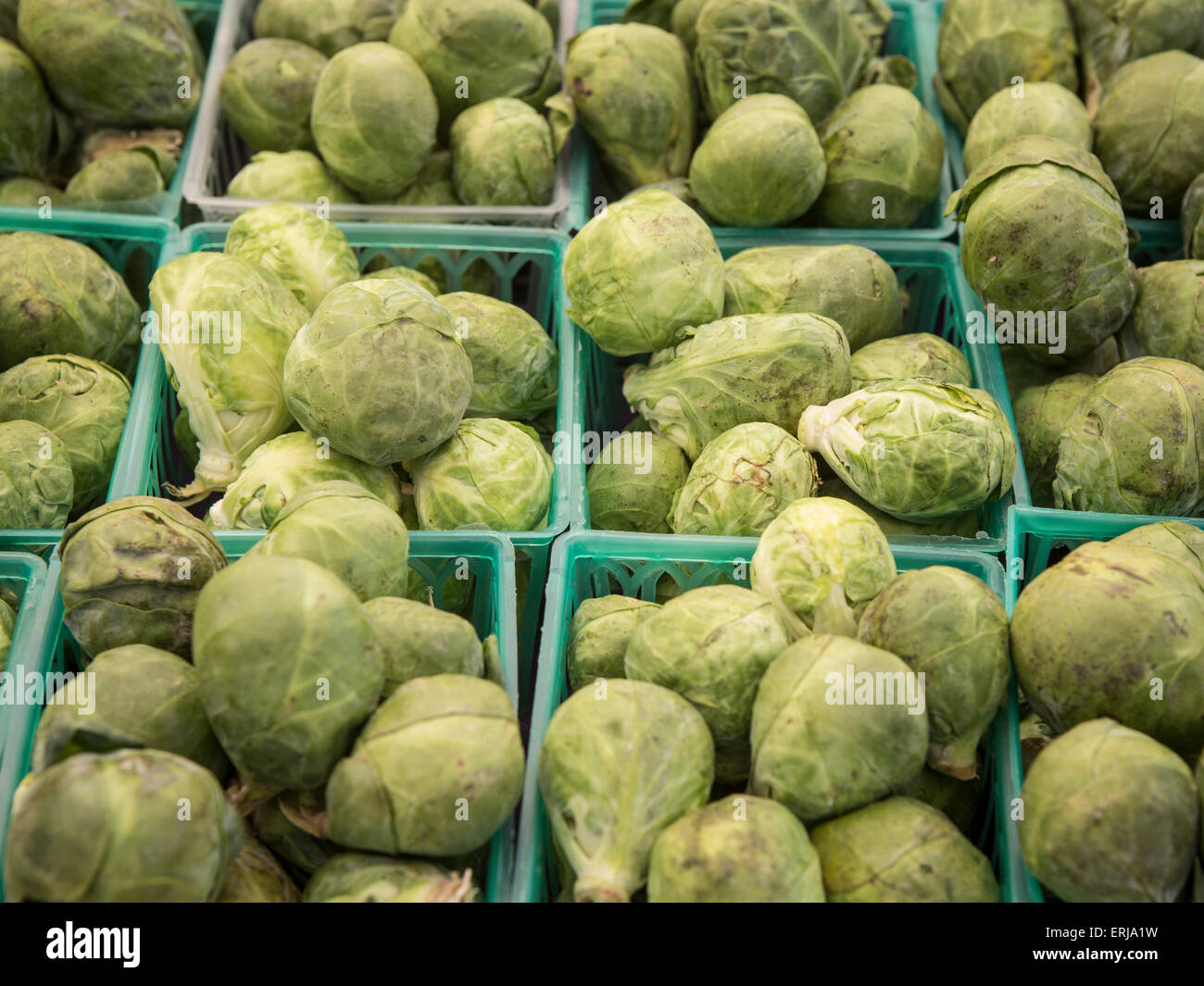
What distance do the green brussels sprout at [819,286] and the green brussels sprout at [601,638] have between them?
40.9 inches

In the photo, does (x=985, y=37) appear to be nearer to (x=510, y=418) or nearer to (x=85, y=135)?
(x=510, y=418)

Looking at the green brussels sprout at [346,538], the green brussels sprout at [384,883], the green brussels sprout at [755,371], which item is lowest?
the green brussels sprout at [384,883]

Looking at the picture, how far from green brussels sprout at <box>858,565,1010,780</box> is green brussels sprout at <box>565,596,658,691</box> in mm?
527

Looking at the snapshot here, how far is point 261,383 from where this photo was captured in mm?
2742

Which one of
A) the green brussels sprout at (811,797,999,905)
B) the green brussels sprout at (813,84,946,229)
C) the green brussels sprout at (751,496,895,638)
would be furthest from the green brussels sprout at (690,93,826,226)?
the green brussels sprout at (811,797,999,905)

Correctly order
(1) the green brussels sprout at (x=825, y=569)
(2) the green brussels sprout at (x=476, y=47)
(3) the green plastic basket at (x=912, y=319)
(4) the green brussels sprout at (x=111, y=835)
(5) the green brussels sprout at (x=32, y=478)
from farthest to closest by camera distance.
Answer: (2) the green brussels sprout at (x=476, y=47) < (3) the green plastic basket at (x=912, y=319) < (5) the green brussels sprout at (x=32, y=478) < (1) the green brussels sprout at (x=825, y=569) < (4) the green brussels sprout at (x=111, y=835)

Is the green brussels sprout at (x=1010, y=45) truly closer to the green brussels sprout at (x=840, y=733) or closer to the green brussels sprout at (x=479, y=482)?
the green brussels sprout at (x=479, y=482)

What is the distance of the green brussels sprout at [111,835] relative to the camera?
159 centimetres

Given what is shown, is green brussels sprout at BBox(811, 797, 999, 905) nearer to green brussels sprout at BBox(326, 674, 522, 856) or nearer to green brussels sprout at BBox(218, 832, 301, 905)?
green brussels sprout at BBox(326, 674, 522, 856)

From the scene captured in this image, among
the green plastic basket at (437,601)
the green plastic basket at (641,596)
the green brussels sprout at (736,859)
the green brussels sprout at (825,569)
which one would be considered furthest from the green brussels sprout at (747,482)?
the green brussels sprout at (736,859)

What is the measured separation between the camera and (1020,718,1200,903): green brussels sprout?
175 centimetres

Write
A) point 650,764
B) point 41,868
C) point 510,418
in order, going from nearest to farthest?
point 41,868 < point 650,764 < point 510,418
